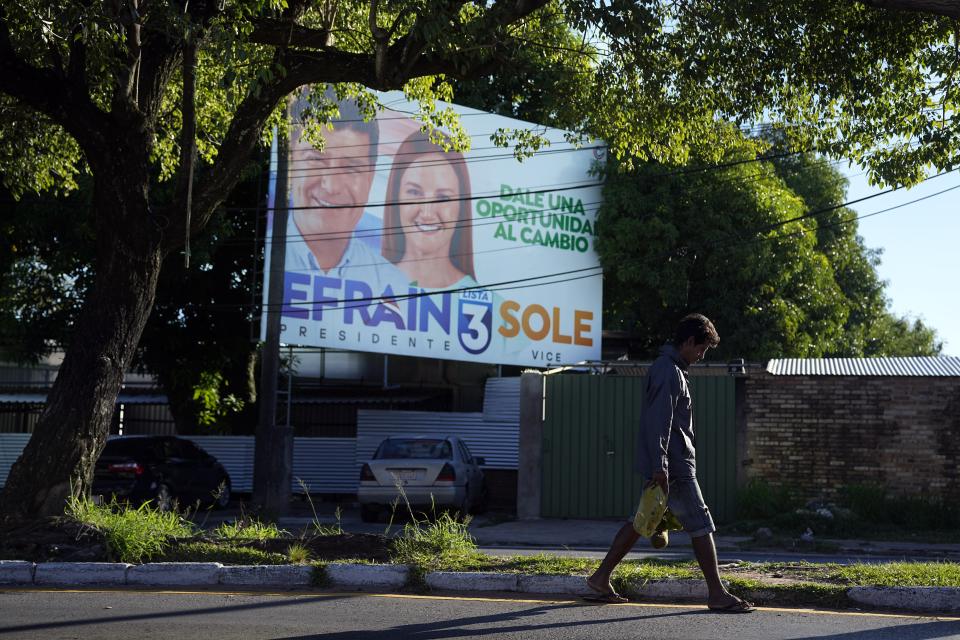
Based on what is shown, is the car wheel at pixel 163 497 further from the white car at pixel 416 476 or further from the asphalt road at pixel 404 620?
the asphalt road at pixel 404 620

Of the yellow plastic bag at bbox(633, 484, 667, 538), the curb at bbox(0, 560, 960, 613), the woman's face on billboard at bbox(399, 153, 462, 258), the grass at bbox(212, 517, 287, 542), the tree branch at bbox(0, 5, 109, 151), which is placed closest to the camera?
the yellow plastic bag at bbox(633, 484, 667, 538)

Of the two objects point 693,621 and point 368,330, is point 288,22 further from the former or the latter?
point 368,330

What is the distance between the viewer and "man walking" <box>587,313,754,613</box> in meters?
6.52

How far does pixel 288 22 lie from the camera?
11141 millimetres

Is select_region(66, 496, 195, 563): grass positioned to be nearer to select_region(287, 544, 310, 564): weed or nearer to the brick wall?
select_region(287, 544, 310, 564): weed

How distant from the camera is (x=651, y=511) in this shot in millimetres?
6473

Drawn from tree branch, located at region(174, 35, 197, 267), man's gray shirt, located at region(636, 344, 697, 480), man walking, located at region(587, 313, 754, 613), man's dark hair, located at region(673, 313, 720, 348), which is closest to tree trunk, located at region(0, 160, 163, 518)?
tree branch, located at region(174, 35, 197, 267)

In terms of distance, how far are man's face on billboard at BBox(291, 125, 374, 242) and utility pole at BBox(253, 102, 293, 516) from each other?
330cm

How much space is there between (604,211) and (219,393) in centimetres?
997

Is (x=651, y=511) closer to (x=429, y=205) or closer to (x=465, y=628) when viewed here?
(x=465, y=628)

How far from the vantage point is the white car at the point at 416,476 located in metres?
17.5

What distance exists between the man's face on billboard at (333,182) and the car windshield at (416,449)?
5458 millimetres

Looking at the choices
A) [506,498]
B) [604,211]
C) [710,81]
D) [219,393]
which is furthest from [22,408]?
[710,81]

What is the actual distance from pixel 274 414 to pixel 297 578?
31.8 feet
